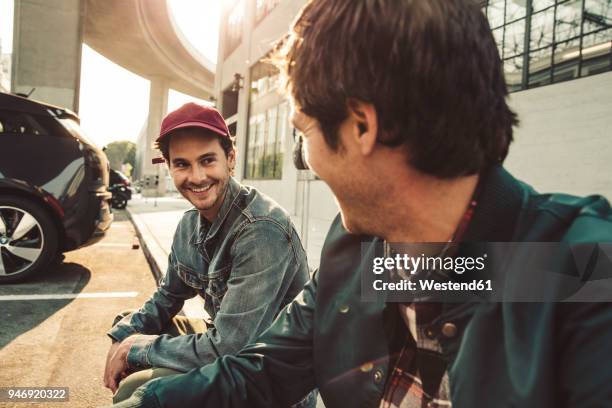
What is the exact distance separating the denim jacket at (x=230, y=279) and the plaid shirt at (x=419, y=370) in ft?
2.49

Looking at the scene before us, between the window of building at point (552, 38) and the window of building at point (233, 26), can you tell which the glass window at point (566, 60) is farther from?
the window of building at point (233, 26)

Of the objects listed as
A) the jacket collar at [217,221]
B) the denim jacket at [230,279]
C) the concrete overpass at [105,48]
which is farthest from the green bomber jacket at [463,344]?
the concrete overpass at [105,48]

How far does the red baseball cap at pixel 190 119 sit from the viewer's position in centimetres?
211

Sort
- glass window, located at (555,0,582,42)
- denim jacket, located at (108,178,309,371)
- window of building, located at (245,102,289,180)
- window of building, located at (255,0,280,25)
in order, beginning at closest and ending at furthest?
denim jacket, located at (108,178,309,371), glass window, located at (555,0,582,42), window of building, located at (245,102,289,180), window of building, located at (255,0,280,25)

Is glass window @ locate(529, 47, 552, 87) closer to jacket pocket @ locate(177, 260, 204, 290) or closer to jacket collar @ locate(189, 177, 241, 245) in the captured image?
jacket collar @ locate(189, 177, 241, 245)

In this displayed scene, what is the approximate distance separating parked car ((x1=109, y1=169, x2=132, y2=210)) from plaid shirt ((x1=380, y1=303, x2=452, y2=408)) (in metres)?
15.2

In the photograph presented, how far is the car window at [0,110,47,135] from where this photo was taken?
4.59 metres

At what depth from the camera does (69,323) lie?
144 inches

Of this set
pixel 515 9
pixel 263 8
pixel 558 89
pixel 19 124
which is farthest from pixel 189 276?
pixel 263 8

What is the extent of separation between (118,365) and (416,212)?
1.57m

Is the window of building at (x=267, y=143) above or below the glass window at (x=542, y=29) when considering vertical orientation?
→ below

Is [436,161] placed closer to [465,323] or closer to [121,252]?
[465,323]

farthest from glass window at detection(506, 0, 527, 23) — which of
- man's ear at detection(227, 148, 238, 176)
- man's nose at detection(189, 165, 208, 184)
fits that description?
man's nose at detection(189, 165, 208, 184)

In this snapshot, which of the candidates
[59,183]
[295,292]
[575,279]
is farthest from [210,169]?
[59,183]
